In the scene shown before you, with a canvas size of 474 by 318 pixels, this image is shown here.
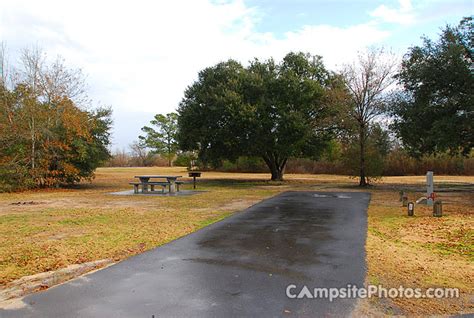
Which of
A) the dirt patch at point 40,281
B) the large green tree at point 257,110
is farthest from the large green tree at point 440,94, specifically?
the dirt patch at point 40,281

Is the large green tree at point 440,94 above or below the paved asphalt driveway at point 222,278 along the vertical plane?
above

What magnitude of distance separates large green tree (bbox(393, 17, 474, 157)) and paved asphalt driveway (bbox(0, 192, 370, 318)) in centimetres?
1256

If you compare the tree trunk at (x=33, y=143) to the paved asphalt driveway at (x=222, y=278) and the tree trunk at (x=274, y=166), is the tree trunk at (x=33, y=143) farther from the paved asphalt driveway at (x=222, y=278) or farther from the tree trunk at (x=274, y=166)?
the tree trunk at (x=274, y=166)

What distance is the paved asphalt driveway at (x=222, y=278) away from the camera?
3387 mm

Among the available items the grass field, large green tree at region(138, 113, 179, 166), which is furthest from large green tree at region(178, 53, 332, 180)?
large green tree at region(138, 113, 179, 166)

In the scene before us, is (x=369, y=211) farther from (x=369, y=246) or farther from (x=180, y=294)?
(x=180, y=294)

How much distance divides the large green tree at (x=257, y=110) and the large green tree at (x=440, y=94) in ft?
16.2

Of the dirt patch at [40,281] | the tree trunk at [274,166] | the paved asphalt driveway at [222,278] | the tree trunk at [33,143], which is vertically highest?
the tree trunk at [33,143]

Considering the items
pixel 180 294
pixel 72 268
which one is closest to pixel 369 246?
pixel 180 294

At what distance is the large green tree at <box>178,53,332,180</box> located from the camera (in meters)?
21.4

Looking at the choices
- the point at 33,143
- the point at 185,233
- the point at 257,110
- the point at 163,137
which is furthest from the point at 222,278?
the point at 163,137

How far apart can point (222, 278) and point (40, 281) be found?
216 cm

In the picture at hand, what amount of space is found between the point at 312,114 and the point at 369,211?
1432cm

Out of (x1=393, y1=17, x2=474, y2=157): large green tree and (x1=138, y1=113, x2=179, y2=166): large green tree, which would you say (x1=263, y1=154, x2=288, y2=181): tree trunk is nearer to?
(x1=393, y1=17, x2=474, y2=157): large green tree
